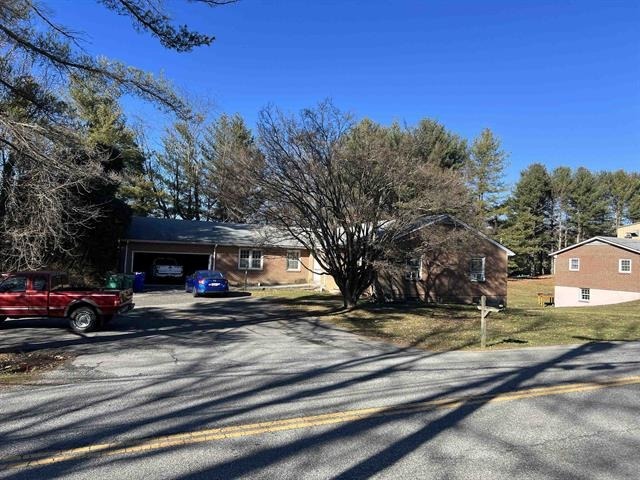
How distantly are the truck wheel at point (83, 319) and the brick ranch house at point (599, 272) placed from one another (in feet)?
127

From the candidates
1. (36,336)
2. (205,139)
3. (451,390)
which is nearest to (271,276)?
(205,139)

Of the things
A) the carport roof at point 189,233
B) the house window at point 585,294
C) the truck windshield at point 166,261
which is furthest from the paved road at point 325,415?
the house window at point 585,294

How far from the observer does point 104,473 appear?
421cm

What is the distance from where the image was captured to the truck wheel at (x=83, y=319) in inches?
537

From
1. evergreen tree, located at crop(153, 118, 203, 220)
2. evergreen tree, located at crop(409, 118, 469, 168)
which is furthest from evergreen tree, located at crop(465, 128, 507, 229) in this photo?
evergreen tree, located at crop(153, 118, 203, 220)

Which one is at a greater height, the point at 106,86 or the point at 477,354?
the point at 106,86

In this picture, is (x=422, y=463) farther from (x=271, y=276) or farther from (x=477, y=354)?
(x=271, y=276)

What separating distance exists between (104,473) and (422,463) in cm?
269

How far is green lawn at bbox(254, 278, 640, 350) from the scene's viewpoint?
43.9 feet

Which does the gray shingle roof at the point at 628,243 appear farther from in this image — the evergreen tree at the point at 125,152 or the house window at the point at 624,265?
the evergreen tree at the point at 125,152

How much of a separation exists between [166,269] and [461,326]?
23.4 meters

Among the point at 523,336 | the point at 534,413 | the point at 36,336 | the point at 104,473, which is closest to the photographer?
the point at 104,473

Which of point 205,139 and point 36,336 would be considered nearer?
point 36,336

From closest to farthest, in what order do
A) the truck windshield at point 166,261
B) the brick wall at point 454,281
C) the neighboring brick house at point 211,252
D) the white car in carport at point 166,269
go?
the brick wall at point 454,281, the neighboring brick house at point 211,252, the white car in carport at point 166,269, the truck windshield at point 166,261
